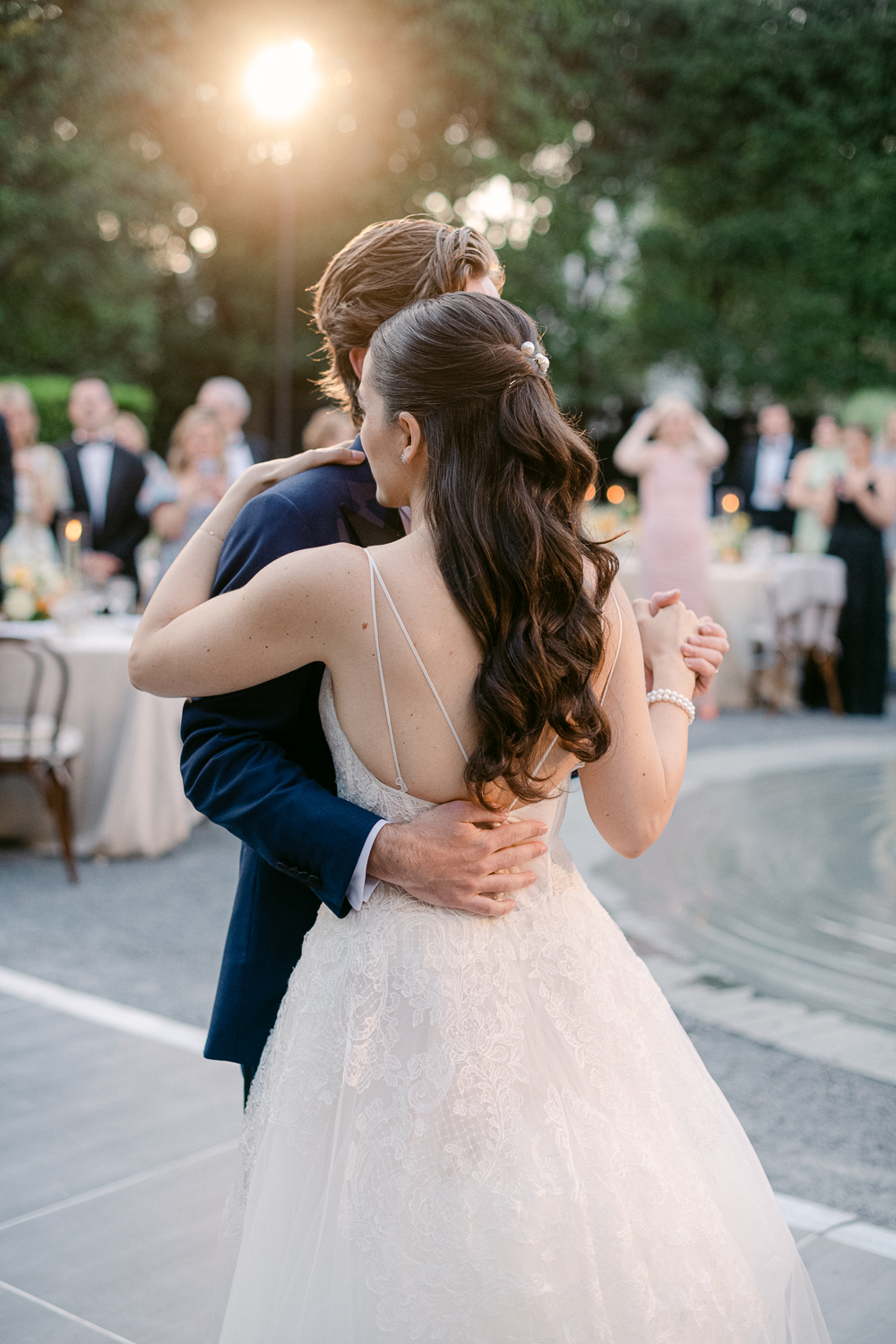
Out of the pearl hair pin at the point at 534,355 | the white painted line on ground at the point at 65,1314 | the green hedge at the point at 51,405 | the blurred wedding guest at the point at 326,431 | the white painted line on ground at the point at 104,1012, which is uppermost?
the green hedge at the point at 51,405

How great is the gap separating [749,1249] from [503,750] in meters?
0.72

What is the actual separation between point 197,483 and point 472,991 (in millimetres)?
5569

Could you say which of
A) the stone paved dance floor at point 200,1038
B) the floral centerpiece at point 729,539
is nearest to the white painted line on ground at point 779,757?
the stone paved dance floor at point 200,1038

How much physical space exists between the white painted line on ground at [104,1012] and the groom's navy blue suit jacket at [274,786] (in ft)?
6.23

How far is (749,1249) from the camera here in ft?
5.32

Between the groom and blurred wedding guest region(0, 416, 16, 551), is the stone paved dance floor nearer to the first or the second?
the groom

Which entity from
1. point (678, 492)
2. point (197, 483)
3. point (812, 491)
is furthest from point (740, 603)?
point (197, 483)

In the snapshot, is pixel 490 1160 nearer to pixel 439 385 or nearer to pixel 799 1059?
pixel 439 385

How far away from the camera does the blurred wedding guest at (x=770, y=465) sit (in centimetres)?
1180

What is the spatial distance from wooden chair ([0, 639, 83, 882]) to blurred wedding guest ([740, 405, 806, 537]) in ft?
25.5

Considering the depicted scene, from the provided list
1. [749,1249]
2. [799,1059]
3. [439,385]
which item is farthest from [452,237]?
[799,1059]

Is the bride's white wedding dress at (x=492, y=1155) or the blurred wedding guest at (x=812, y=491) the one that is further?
the blurred wedding guest at (x=812, y=491)

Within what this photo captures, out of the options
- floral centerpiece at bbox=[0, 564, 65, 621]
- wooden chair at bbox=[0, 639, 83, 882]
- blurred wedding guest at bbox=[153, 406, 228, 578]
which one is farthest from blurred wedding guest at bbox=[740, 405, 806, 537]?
wooden chair at bbox=[0, 639, 83, 882]

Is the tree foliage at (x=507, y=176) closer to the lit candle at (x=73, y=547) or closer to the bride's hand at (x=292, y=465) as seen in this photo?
the lit candle at (x=73, y=547)
